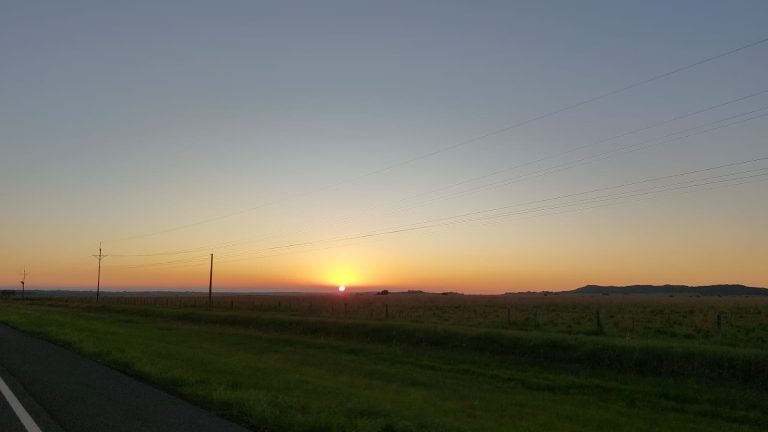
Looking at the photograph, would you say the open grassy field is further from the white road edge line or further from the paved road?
the white road edge line

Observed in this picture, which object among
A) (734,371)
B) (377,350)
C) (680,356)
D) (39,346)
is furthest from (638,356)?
(39,346)

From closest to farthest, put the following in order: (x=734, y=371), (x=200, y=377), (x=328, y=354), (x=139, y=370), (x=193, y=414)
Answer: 1. (x=193, y=414)
2. (x=200, y=377)
3. (x=139, y=370)
4. (x=734, y=371)
5. (x=328, y=354)

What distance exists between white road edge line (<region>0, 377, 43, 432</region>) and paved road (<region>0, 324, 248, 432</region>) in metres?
0.06

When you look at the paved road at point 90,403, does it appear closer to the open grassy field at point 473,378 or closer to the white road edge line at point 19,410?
the white road edge line at point 19,410

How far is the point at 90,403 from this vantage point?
12.0 metres

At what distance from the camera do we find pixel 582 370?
75.0ft

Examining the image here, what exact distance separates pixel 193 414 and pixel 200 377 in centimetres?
450

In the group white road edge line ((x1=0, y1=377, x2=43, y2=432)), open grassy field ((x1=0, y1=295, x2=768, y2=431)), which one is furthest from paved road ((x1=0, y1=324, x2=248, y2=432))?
open grassy field ((x1=0, y1=295, x2=768, y2=431))

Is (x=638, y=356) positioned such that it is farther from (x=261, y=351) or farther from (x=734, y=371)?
(x=261, y=351)

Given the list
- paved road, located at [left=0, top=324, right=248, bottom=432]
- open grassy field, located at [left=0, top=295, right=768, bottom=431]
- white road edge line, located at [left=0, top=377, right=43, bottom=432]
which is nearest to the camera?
white road edge line, located at [left=0, top=377, right=43, bottom=432]

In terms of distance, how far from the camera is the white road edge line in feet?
32.7

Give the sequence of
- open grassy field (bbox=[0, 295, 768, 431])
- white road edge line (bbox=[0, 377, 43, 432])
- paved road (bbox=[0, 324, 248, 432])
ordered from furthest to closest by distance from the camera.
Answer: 1. open grassy field (bbox=[0, 295, 768, 431])
2. paved road (bbox=[0, 324, 248, 432])
3. white road edge line (bbox=[0, 377, 43, 432])

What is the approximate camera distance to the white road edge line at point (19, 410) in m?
9.95

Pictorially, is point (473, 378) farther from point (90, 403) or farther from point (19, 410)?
point (19, 410)
